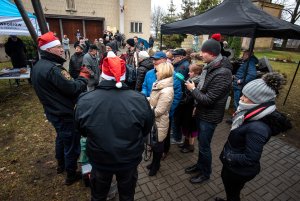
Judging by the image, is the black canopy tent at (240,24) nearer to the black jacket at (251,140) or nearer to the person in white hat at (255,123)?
the person in white hat at (255,123)

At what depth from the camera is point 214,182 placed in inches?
129

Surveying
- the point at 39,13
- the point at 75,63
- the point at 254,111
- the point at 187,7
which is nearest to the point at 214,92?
the point at 254,111

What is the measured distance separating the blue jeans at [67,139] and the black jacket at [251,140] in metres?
2.23

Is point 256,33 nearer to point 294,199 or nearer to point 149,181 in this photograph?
point 294,199

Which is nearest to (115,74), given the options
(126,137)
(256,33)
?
(126,137)

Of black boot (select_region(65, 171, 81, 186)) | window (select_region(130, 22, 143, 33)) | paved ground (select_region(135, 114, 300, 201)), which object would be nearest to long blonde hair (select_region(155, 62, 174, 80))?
paved ground (select_region(135, 114, 300, 201))

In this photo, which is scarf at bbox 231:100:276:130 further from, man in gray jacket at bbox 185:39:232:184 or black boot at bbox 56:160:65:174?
black boot at bbox 56:160:65:174

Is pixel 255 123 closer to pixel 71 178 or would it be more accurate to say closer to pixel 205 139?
pixel 205 139

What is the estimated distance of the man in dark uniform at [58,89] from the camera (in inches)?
103

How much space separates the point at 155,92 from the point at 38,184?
252 cm

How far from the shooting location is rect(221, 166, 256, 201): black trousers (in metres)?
2.18

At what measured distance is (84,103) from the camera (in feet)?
5.96

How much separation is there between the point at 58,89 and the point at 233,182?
102 inches

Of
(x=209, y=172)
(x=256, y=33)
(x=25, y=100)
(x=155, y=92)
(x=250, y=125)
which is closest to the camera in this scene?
(x=250, y=125)
